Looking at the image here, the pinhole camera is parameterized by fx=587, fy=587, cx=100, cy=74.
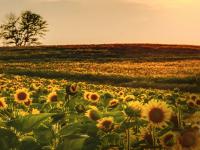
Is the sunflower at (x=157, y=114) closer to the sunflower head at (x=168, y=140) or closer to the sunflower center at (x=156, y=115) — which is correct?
the sunflower center at (x=156, y=115)

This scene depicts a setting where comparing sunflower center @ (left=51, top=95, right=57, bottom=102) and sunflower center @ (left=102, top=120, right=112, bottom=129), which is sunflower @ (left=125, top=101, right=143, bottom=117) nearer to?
sunflower center @ (left=102, top=120, right=112, bottom=129)

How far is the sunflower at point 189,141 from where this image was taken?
9.16ft

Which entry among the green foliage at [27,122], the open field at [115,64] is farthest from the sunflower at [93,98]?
the open field at [115,64]

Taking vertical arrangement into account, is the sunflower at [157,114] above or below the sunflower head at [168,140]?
above

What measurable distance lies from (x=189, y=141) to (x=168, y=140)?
58 centimetres

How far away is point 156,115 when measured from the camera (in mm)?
3686

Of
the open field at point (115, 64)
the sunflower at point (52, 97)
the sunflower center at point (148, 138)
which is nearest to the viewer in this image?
the sunflower center at point (148, 138)

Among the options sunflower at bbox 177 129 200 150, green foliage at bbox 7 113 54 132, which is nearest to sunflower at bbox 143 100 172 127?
sunflower at bbox 177 129 200 150

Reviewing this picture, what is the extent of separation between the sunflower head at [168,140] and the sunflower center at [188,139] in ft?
1.48

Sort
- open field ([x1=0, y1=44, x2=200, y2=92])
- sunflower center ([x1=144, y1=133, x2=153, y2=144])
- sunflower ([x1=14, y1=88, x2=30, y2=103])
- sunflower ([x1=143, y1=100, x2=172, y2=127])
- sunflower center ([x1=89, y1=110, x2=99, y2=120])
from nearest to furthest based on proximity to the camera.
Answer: sunflower center ([x1=144, y1=133, x2=153, y2=144])
sunflower ([x1=143, y1=100, x2=172, y2=127])
sunflower center ([x1=89, y1=110, x2=99, y2=120])
sunflower ([x1=14, y1=88, x2=30, y2=103])
open field ([x1=0, y1=44, x2=200, y2=92])

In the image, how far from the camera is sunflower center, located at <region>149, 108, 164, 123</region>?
364 cm

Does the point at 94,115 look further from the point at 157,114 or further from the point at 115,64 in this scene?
the point at 115,64

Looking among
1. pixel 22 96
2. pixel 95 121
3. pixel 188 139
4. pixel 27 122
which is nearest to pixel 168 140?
pixel 95 121

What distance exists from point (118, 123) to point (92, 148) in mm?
915
